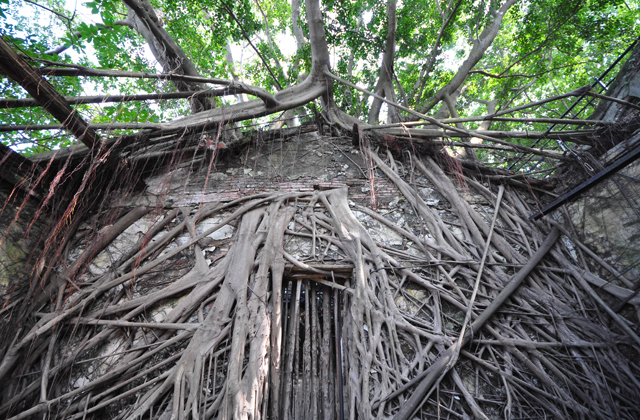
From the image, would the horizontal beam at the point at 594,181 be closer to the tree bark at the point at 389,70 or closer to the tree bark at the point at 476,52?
the tree bark at the point at 389,70

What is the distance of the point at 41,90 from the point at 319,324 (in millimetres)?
2882

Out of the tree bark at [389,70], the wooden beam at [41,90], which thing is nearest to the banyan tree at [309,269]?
the wooden beam at [41,90]

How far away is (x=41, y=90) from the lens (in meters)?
2.29

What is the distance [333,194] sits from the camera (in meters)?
3.29

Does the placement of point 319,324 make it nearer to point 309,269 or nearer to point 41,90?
point 309,269

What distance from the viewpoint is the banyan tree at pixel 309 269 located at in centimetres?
220

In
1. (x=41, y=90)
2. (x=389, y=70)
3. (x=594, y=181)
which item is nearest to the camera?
(x=41, y=90)

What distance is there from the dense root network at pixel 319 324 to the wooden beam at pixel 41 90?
98cm

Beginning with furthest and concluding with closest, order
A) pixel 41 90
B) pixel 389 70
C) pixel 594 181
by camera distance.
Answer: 1. pixel 389 70
2. pixel 594 181
3. pixel 41 90

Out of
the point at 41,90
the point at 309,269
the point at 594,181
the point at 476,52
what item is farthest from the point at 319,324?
the point at 476,52

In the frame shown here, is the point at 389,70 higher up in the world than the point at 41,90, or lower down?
higher up

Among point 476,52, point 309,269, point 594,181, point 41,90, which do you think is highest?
point 476,52

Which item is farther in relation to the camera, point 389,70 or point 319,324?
point 389,70

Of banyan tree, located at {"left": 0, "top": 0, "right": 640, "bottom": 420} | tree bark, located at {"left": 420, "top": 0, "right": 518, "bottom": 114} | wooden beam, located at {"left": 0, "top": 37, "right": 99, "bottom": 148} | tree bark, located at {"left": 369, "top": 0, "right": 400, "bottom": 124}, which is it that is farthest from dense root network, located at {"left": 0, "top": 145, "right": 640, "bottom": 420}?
tree bark, located at {"left": 420, "top": 0, "right": 518, "bottom": 114}
